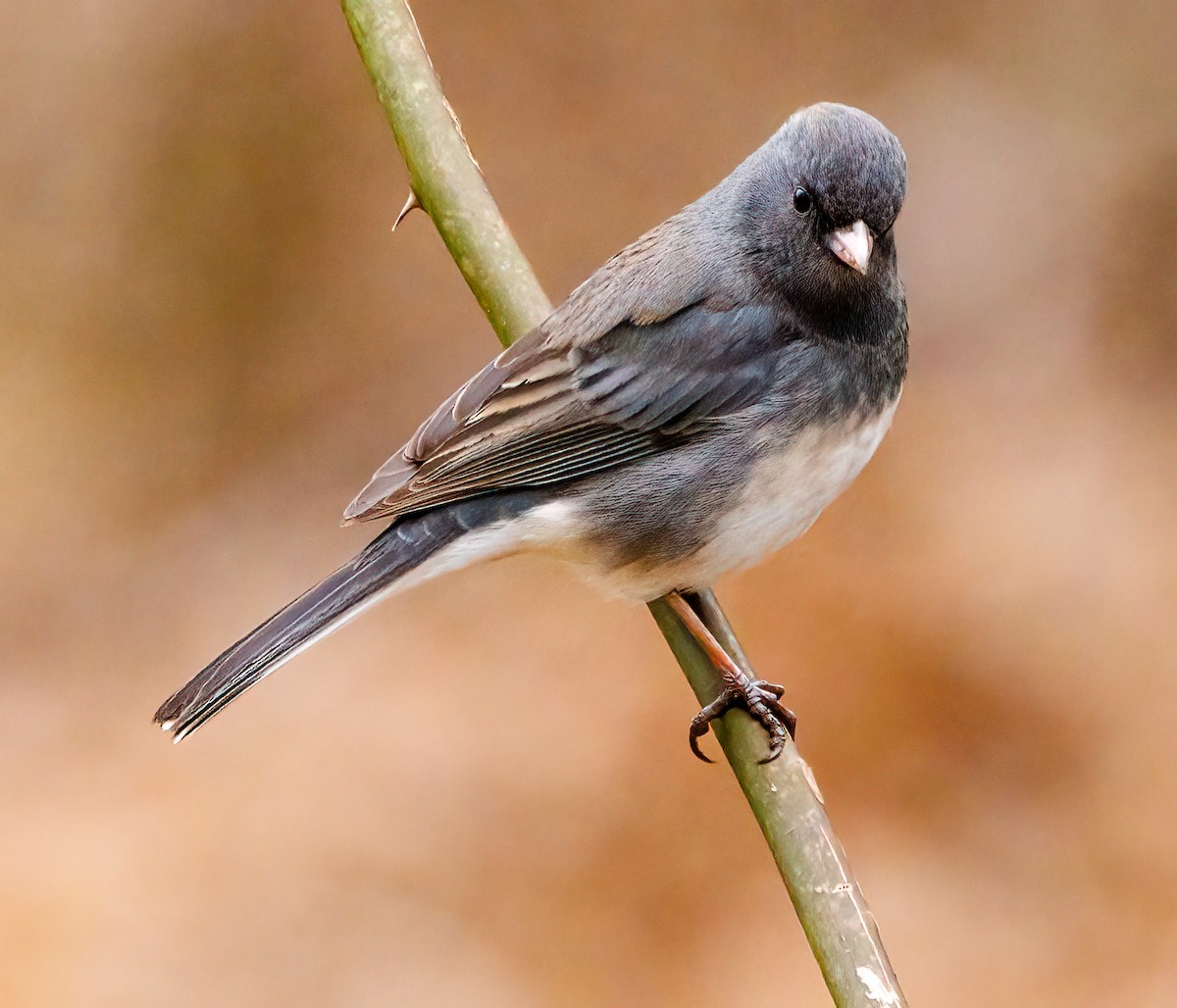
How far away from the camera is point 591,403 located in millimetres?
2320

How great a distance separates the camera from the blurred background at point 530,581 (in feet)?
11.7

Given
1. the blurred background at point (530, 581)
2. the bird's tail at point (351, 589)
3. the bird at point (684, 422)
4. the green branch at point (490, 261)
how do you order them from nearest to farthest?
1. the green branch at point (490, 261)
2. the bird's tail at point (351, 589)
3. the bird at point (684, 422)
4. the blurred background at point (530, 581)

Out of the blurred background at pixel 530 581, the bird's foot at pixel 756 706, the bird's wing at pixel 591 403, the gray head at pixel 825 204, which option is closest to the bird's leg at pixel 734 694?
the bird's foot at pixel 756 706

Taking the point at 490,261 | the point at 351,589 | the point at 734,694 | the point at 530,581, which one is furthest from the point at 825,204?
the point at 530,581

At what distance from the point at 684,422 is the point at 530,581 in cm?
118

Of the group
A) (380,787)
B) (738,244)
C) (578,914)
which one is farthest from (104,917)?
(738,244)

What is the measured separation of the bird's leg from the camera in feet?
6.75

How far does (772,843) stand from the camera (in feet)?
6.17

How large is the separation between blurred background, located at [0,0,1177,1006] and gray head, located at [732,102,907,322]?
1.72 meters

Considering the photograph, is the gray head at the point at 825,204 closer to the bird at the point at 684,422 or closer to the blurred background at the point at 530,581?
the bird at the point at 684,422

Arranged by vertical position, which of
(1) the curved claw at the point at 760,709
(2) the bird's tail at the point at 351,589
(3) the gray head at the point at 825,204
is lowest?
(1) the curved claw at the point at 760,709

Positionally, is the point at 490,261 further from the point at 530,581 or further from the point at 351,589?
the point at 530,581

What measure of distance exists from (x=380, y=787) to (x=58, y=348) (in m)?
1.89

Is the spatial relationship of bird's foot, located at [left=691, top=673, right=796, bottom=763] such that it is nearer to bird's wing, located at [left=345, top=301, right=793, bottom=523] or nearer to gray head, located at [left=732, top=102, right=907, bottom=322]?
bird's wing, located at [left=345, top=301, right=793, bottom=523]
